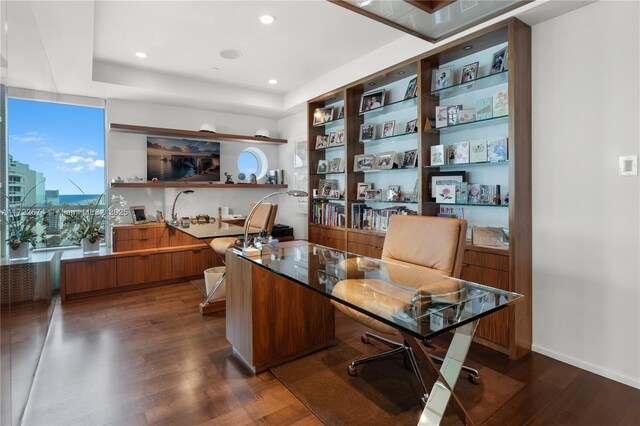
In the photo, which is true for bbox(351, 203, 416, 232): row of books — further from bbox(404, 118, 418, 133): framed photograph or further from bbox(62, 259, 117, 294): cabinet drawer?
bbox(62, 259, 117, 294): cabinet drawer

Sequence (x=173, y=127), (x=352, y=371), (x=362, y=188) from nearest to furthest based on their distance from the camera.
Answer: (x=352, y=371) < (x=362, y=188) < (x=173, y=127)

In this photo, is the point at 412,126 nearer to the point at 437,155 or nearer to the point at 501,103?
the point at 437,155

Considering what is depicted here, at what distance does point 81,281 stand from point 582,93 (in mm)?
5106

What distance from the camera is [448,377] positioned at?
147cm

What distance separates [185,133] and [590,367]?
5064 millimetres

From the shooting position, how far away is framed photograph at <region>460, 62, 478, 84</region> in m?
2.95

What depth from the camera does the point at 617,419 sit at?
1883 mm

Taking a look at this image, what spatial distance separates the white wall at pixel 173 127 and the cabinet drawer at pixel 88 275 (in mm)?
808

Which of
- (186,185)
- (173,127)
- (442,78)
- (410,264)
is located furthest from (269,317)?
(173,127)

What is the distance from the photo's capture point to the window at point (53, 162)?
7.01 feet

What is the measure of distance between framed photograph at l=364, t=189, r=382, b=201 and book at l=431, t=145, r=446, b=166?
0.86m

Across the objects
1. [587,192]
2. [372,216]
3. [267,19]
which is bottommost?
[372,216]

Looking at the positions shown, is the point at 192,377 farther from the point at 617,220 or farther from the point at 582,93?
the point at 582,93

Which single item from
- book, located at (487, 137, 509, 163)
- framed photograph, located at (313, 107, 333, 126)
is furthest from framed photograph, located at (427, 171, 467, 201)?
framed photograph, located at (313, 107, 333, 126)
